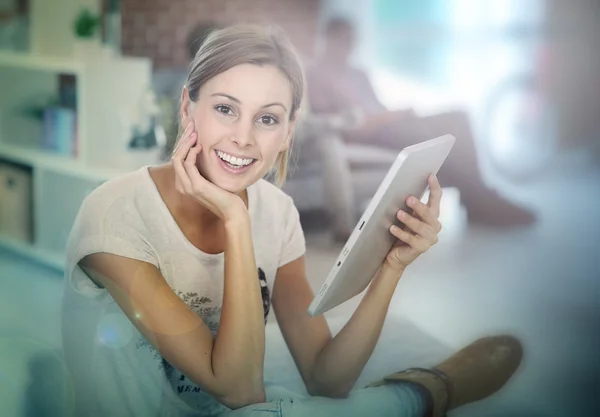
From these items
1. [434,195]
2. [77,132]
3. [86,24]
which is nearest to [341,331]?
[434,195]

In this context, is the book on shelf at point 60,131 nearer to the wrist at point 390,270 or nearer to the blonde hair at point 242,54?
the blonde hair at point 242,54

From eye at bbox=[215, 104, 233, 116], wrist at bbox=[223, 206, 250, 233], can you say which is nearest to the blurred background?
eye at bbox=[215, 104, 233, 116]

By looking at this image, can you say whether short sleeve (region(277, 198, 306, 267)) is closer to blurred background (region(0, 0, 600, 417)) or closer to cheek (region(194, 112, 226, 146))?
blurred background (region(0, 0, 600, 417))

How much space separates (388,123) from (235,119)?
0.46 meters

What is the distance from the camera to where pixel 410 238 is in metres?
1.05

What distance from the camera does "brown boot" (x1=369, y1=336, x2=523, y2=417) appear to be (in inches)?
46.9

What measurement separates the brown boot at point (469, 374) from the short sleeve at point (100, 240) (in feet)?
1.61

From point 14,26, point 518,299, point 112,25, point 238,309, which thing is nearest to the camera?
point 238,309

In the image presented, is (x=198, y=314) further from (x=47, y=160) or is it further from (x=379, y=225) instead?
(x=47, y=160)

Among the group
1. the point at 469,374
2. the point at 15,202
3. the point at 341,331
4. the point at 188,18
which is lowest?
the point at 469,374

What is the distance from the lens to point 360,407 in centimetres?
111

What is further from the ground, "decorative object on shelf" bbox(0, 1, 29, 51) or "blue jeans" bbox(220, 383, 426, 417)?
"decorative object on shelf" bbox(0, 1, 29, 51)

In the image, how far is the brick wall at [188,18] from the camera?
3.89 feet

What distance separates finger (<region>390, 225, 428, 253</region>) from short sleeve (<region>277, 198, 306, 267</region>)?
18cm
